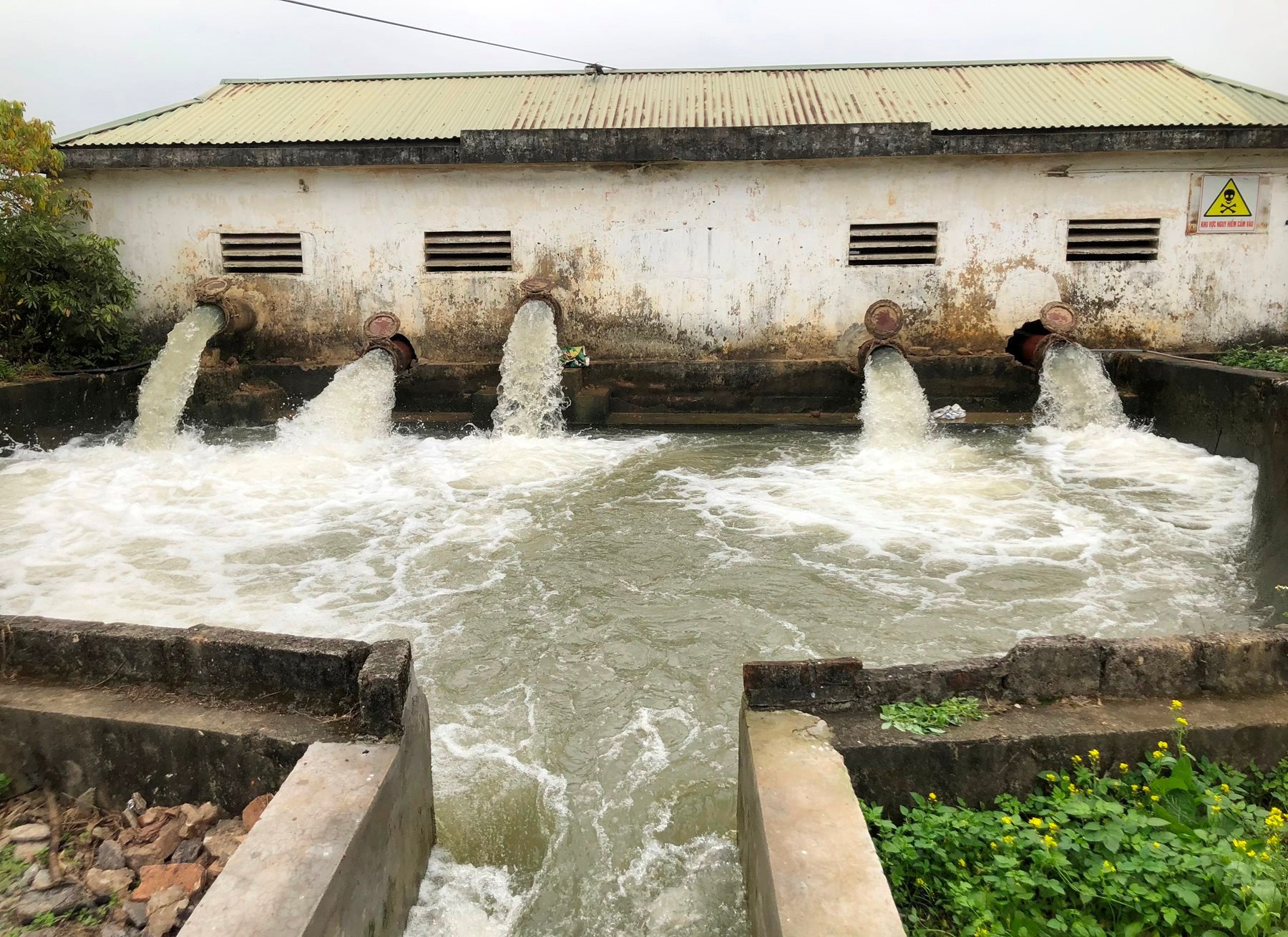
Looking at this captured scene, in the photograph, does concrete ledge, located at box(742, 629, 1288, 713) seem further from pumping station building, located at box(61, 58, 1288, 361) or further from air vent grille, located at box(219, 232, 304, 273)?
air vent grille, located at box(219, 232, 304, 273)

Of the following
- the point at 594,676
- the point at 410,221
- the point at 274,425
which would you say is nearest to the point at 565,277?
the point at 410,221

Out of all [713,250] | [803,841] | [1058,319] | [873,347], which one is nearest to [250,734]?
[803,841]

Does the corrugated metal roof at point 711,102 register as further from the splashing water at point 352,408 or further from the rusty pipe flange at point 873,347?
the splashing water at point 352,408

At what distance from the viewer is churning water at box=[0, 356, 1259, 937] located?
10.6 ft

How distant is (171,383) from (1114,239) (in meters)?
10.6

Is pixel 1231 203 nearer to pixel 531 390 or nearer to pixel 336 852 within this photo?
pixel 531 390

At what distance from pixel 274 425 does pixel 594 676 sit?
6925 mm

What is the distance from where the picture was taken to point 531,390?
924cm

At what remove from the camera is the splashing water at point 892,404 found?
Result: 8523 mm

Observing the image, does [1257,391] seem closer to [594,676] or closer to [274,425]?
[594,676]

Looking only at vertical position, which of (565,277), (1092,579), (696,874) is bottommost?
(696,874)

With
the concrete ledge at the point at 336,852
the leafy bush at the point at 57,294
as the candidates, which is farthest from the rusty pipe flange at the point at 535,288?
the concrete ledge at the point at 336,852

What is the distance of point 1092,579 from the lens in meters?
5.28

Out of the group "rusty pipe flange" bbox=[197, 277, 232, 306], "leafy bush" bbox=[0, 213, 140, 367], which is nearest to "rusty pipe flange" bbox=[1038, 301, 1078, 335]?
"rusty pipe flange" bbox=[197, 277, 232, 306]
